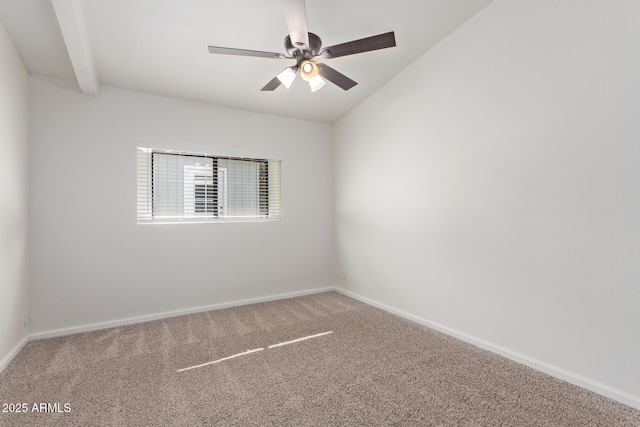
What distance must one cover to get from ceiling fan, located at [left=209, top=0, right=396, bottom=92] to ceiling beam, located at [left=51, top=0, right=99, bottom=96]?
2.89 ft

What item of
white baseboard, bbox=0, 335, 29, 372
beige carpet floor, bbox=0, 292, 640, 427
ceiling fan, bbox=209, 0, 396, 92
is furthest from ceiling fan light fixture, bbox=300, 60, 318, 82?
white baseboard, bbox=0, 335, 29, 372

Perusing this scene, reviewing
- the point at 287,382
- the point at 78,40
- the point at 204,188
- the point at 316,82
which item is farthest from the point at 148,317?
the point at 316,82

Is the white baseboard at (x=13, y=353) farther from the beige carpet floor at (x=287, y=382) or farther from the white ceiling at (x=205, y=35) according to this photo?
the white ceiling at (x=205, y=35)

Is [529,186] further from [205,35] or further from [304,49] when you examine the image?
[205,35]

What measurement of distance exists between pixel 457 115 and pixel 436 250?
1.29 meters

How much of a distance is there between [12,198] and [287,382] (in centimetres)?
266

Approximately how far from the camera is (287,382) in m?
1.97

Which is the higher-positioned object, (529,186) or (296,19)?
(296,19)

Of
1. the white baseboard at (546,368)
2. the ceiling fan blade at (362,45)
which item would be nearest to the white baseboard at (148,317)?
the white baseboard at (546,368)

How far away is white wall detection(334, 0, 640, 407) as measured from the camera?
1.73 meters

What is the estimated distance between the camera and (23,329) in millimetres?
2572

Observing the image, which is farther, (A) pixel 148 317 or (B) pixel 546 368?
(A) pixel 148 317

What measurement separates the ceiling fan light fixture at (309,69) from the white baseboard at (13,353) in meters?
3.16

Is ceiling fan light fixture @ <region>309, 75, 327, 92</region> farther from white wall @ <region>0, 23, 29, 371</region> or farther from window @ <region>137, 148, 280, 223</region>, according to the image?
white wall @ <region>0, 23, 29, 371</region>
